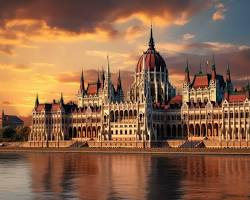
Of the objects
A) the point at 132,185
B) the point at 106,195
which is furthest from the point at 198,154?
A: the point at 106,195

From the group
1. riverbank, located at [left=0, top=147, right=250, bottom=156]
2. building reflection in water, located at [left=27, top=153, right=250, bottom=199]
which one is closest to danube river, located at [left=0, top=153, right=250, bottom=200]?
building reflection in water, located at [left=27, top=153, right=250, bottom=199]

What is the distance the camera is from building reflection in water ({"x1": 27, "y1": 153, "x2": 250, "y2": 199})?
66.6 m

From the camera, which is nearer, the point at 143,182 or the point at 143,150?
the point at 143,182

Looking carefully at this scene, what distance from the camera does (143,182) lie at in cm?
7994

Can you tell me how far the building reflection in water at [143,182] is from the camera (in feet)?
219

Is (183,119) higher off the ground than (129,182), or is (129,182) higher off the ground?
(183,119)

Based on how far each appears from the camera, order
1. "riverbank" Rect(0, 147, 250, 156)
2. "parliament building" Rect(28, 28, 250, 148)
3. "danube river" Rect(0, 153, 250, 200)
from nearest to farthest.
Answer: "danube river" Rect(0, 153, 250, 200) → "riverbank" Rect(0, 147, 250, 156) → "parliament building" Rect(28, 28, 250, 148)

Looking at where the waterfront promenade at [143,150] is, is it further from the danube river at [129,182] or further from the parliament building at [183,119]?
the danube river at [129,182]

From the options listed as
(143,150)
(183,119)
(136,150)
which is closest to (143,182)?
(143,150)

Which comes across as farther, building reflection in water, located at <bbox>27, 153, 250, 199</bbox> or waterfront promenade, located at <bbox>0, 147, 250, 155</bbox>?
waterfront promenade, located at <bbox>0, 147, 250, 155</bbox>

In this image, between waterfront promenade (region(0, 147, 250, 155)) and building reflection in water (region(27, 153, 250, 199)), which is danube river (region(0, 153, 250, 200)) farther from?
waterfront promenade (region(0, 147, 250, 155))

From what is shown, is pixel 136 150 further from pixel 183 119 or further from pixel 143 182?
pixel 143 182

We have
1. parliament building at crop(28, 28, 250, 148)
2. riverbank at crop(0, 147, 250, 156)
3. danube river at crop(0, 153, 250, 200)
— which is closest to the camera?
danube river at crop(0, 153, 250, 200)

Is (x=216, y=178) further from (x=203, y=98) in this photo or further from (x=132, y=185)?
(x=203, y=98)
